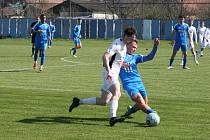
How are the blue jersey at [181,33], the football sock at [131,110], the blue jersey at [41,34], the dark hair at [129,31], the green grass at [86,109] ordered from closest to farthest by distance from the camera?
the green grass at [86,109], the dark hair at [129,31], the football sock at [131,110], the blue jersey at [41,34], the blue jersey at [181,33]

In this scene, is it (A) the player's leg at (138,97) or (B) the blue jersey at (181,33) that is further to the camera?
(B) the blue jersey at (181,33)

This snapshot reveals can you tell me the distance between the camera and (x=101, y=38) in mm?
67562

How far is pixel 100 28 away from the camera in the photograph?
6819 cm

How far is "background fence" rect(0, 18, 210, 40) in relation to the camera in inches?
2547

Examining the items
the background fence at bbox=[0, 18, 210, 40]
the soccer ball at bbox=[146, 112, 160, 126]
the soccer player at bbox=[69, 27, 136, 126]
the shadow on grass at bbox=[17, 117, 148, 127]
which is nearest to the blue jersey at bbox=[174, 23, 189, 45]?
the shadow on grass at bbox=[17, 117, 148, 127]

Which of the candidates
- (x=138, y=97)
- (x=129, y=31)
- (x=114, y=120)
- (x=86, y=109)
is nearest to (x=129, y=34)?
(x=129, y=31)

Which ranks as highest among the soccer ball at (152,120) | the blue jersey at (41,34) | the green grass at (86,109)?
the blue jersey at (41,34)

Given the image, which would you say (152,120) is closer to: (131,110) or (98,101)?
(131,110)

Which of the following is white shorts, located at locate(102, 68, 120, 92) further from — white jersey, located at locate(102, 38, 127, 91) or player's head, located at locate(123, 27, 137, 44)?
player's head, located at locate(123, 27, 137, 44)

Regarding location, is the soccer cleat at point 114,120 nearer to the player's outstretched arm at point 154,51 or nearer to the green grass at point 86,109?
the green grass at point 86,109

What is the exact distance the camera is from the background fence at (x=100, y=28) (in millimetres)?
64688

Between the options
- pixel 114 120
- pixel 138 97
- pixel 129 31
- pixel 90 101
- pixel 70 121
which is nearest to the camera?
pixel 114 120

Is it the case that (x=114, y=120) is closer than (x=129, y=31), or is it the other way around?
(x=114, y=120)

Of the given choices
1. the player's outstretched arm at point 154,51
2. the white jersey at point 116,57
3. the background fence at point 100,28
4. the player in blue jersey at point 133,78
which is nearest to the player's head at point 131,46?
the player in blue jersey at point 133,78
